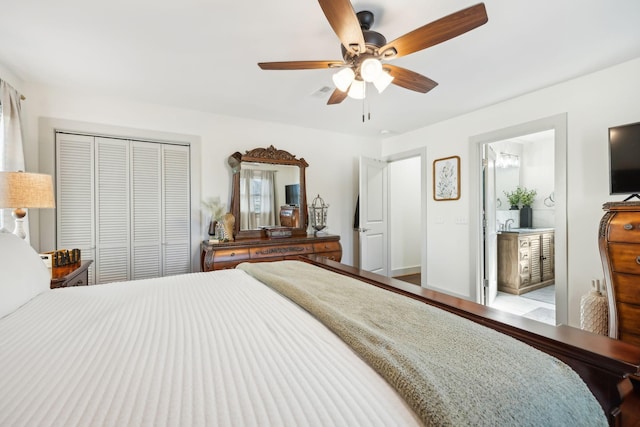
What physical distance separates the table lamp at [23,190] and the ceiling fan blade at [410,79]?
2.46 meters

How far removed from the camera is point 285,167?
3.79 meters

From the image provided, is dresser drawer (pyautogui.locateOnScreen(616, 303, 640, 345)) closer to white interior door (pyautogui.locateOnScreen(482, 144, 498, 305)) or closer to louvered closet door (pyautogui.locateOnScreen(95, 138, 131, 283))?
white interior door (pyautogui.locateOnScreen(482, 144, 498, 305))

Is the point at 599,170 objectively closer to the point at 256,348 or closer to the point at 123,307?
the point at 256,348

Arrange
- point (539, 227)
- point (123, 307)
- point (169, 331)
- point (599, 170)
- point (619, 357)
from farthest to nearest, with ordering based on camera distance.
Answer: point (539, 227) < point (599, 170) < point (123, 307) < point (169, 331) < point (619, 357)

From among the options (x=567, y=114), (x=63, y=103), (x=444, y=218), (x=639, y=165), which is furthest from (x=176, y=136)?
(x=639, y=165)

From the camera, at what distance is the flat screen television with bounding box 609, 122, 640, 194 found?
2.12m

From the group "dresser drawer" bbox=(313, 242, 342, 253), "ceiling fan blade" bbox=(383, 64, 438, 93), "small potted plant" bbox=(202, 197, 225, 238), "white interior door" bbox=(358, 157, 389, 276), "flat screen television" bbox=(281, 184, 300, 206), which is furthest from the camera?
"white interior door" bbox=(358, 157, 389, 276)

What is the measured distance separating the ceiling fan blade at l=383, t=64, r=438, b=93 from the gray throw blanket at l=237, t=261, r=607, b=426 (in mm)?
1544

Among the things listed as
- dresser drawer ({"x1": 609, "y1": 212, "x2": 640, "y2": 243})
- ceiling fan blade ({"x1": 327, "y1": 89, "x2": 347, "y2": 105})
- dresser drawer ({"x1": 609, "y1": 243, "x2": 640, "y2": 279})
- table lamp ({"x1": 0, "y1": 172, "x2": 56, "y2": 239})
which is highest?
ceiling fan blade ({"x1": 327, "y1": 89, "x2": 347, "y2": 105})

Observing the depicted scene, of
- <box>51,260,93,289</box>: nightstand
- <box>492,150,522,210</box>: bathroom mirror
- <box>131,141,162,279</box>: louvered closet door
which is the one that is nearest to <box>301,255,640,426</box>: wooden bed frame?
<box>51,260,93,289</box>: nightstand

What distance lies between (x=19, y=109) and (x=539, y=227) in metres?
7.04

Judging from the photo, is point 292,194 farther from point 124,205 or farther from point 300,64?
point 300,64

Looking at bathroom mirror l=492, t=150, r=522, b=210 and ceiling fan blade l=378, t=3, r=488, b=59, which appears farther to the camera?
bathroom mirror l=492, t=150, r=522, b=210

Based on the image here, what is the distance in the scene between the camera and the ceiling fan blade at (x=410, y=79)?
185 centimetres
